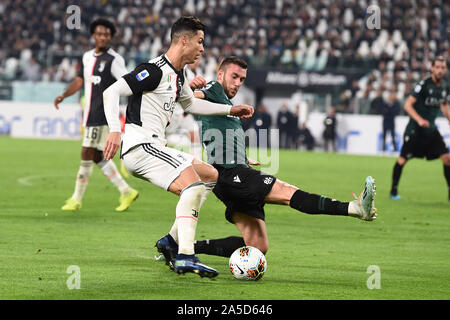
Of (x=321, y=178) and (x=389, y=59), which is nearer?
(x=321, y=178)

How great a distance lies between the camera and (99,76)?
37.7 ft


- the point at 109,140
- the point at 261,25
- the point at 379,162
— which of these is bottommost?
the point at 379,162

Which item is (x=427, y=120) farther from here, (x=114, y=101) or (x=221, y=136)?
(x=114, y=101)

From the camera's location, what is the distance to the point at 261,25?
1473 inches

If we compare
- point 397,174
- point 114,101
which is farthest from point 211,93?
point 397,174

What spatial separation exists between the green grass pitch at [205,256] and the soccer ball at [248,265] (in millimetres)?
68

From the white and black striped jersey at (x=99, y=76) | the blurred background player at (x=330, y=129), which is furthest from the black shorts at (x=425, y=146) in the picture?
the blurred background player at (x=330, y=129)

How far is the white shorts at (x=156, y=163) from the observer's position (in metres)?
6.57

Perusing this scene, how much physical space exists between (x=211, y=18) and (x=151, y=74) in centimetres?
3239

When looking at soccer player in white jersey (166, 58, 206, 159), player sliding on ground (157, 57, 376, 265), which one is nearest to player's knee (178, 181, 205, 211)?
player sliding on ground (157, 57, 376, 265)

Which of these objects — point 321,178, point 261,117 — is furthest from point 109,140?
point 261,117

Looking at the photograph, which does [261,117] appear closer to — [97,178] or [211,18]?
[211,18]

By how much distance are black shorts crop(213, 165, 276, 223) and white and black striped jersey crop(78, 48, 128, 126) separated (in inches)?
181
